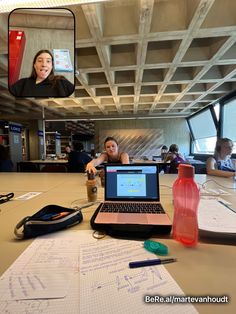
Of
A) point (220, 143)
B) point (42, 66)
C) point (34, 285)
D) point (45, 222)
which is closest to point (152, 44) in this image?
point (220, 143)

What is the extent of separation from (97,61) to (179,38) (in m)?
1.51

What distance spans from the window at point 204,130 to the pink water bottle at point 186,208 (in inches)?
257

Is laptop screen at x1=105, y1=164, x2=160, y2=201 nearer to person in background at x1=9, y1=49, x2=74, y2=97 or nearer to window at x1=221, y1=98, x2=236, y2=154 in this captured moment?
person in background at x1=9, y1=49, x2=74, y2=97

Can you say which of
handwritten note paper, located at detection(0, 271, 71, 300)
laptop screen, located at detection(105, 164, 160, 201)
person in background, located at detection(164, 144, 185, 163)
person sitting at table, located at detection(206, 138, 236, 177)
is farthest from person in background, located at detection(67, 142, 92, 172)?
handwritten note paper, located at detection(0, 271, 71, 300)

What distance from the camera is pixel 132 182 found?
1220mm

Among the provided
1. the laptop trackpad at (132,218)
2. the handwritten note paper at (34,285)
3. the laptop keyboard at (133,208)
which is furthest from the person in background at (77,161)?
the handwritten note paper at (34,285)

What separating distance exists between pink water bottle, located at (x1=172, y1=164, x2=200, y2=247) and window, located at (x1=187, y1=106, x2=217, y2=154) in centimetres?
653

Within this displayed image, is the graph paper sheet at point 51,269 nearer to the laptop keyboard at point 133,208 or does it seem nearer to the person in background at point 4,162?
the laptop keyboard at point 133,208

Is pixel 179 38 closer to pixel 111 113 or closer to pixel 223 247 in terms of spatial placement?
pixel 223 247

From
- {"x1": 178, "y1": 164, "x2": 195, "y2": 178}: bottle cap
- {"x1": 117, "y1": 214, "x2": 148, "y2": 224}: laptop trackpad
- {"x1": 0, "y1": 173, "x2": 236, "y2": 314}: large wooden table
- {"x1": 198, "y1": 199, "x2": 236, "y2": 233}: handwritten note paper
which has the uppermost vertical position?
{"x1": 178, "y1": 164, "x2": 195, "y2": 178}: bottle cap

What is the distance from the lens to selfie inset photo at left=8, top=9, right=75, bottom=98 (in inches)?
67.2

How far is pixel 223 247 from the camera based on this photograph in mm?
727

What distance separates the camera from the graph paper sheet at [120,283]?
1.49ft

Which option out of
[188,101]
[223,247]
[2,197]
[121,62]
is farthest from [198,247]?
[188,101]
